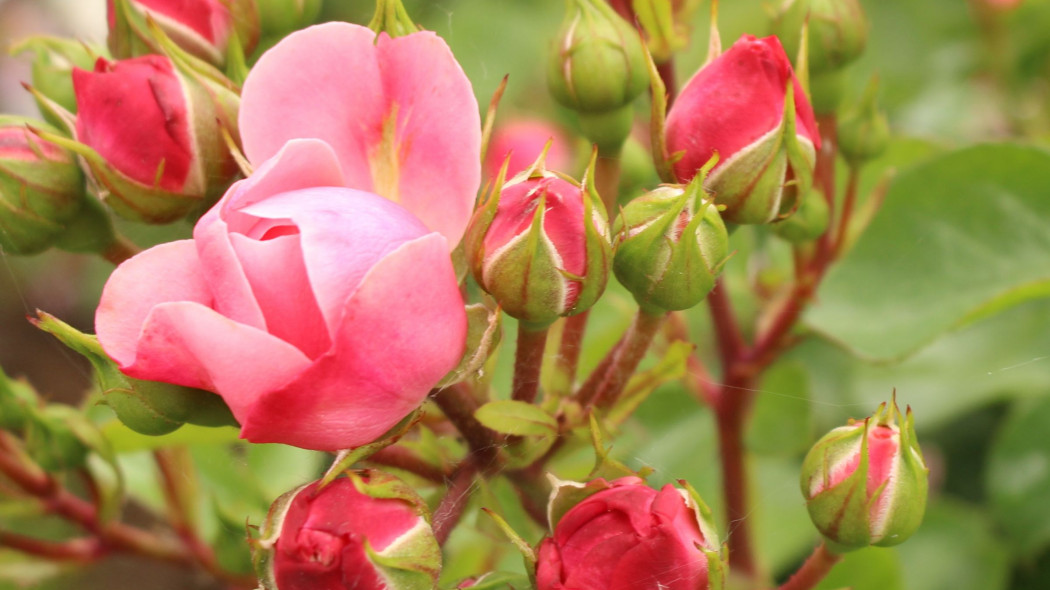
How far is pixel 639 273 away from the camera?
775 millimetres

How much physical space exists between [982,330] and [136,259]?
4.27ft

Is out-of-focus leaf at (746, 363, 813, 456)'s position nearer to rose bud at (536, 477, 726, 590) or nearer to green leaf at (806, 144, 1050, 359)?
green leaf at (806, 144, 1050, 359)

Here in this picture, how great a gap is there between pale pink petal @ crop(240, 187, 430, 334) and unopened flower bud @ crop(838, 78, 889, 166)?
67 centimetres

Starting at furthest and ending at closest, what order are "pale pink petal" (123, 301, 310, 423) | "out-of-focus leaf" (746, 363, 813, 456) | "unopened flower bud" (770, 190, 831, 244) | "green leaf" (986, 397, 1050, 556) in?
"green leaf" (986, 397, 1050, 556) → "out-of-focus leaf" (746, 363, 813, 456) → "unopened flower bud" (770, 190, 831, 244) → "pale pink petal" (123, 301, 310, 423)

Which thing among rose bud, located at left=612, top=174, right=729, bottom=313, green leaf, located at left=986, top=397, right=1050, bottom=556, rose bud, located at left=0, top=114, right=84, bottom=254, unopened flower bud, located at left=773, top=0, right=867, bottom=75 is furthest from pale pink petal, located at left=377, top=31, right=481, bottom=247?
green leaf, located at left=986, top=397, right=1050, bottom=556

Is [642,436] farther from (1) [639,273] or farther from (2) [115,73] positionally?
(2) [115,73]

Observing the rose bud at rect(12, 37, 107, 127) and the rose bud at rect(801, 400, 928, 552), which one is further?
the rose bud at rect(12, 37, 107, 127)

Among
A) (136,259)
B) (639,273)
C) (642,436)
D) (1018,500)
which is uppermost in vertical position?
(136,259)

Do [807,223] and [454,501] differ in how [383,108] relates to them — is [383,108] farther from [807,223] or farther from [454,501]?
[807,223]

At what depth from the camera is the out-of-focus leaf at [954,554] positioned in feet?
4.91

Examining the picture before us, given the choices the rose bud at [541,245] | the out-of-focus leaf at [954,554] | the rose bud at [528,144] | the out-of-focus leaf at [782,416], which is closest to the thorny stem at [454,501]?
the rose bud at [541,245]

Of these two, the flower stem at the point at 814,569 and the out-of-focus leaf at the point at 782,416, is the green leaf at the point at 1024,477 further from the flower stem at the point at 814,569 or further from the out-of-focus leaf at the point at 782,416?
the flower stem at the point at 814,569

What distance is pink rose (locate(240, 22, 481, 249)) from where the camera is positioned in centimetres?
77

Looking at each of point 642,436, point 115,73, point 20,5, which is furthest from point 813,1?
point 20,5
